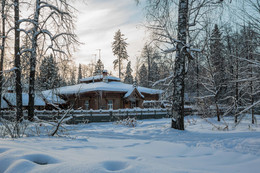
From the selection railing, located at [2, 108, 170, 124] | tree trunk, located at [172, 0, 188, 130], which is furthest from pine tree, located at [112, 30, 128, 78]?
tree trunk, located at [172, 0, 188, 130]

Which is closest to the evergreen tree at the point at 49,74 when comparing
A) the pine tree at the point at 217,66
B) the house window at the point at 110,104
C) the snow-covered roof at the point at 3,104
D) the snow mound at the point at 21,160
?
the snow-covered roof at the point at 3,104

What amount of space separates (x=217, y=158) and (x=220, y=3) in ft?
24.9

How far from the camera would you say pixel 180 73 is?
922cm

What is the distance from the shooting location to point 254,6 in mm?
5969

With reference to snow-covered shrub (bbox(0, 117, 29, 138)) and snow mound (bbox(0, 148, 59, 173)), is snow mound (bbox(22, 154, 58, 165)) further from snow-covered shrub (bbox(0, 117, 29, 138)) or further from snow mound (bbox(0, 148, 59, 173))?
snow-covered shrub (bbox(0, 117, 29, 138))

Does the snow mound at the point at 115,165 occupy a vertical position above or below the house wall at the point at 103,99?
below

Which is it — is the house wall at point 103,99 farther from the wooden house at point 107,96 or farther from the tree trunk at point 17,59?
the tree trunk at point 17,59

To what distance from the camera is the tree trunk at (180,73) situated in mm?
9164

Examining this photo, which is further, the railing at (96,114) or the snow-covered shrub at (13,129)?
the railing at (96,114)

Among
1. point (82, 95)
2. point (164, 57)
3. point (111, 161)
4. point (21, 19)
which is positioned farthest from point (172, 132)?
point (82, 95)

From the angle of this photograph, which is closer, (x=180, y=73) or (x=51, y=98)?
(x=180, y=73)

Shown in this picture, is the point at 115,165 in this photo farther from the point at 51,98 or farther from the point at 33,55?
the point at 51,98

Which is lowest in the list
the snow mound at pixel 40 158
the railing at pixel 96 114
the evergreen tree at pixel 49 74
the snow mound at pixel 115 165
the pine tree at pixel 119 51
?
the railing at pixel 96 114

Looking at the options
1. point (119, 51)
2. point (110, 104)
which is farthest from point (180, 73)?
point (119, 51)
